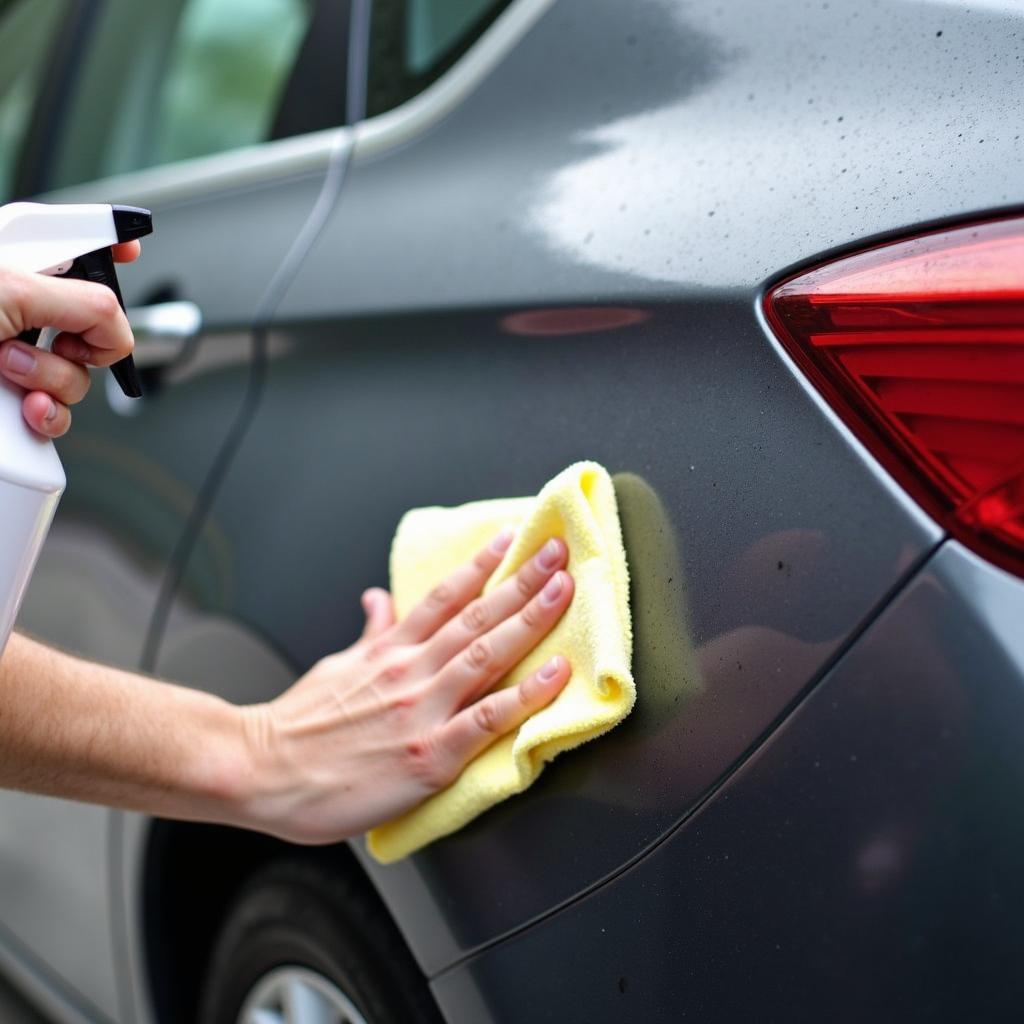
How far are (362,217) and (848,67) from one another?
2.00ft

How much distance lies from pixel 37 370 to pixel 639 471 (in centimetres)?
45

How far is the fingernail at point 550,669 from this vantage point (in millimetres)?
1006

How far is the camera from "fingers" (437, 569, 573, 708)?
1.02 meters

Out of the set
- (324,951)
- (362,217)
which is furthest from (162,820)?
(362,217)

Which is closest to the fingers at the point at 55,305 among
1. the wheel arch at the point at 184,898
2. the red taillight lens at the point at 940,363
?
the red taillight lens at the point at 940,363

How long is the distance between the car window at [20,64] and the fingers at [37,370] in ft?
5.39

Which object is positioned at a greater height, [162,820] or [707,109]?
[707,109]

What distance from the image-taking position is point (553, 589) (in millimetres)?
1018

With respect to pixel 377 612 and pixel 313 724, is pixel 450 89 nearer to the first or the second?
pixel 377 612

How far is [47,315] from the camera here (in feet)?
2.99

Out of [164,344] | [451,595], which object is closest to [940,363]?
[451,595]

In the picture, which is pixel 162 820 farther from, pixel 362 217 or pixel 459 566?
pixel 362 217

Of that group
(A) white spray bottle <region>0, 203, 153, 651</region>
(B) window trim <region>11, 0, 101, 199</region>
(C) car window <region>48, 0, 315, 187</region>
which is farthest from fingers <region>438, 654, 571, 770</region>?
(B) window trim <region>11, 0, 101, 199</region>

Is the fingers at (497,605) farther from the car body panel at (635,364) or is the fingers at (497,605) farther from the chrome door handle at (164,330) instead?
the chrome door handle at (164,330)
